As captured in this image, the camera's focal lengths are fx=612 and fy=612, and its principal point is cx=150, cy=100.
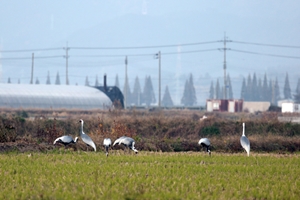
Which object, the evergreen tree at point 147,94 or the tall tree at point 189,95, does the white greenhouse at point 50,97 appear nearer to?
the evergreen tree at point 147,94

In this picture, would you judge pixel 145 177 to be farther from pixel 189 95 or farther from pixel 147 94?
pixel 189 95

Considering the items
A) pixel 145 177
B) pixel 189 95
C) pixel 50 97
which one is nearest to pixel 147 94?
pixel 189 95

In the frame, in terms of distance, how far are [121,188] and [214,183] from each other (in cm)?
236

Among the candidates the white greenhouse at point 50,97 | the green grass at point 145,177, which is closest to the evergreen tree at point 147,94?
the white greenhouse at point 50,97

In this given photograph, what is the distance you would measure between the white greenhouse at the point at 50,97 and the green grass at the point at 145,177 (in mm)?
39508

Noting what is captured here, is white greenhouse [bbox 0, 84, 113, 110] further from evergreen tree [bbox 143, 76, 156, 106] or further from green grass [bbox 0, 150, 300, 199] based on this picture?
evergreen tree [bbox 143, 76, 156, 106]

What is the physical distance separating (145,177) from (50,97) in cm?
5032

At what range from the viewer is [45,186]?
13023 mm

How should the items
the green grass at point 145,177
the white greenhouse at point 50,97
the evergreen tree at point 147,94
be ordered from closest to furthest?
the green grass at point 145,177 < the white greenhouse at point 50,97 < the evergreen tree at point 147,94

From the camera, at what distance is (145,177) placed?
47.6 ft

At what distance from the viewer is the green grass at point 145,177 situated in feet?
40.3

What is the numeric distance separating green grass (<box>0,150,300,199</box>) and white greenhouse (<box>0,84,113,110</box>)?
39.5 metres

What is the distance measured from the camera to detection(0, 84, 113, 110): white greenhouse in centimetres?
6056

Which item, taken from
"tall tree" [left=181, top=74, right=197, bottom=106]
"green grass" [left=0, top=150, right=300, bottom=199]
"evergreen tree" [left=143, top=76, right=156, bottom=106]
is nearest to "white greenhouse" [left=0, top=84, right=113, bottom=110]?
"green grass" [left=0, top=150, right=300, bottom=199]
